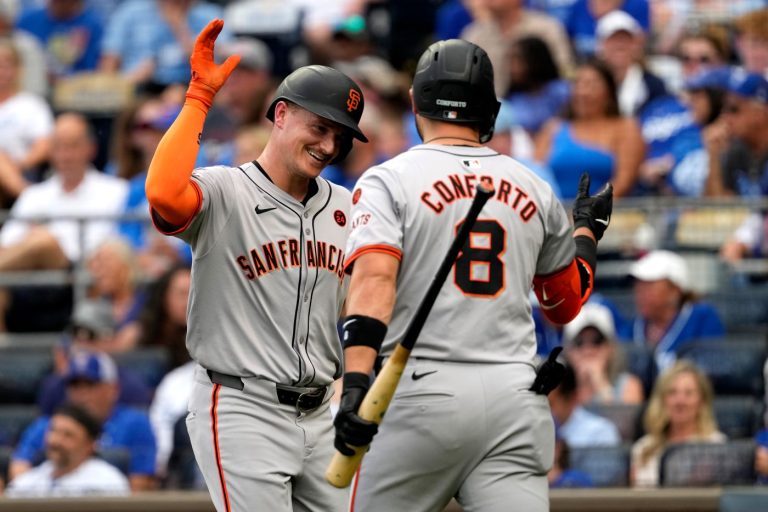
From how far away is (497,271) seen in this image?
483cm

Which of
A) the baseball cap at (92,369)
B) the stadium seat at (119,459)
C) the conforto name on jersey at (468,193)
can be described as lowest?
the stadium seat at (119,459)

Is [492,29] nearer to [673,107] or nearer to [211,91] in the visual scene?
[673,107]

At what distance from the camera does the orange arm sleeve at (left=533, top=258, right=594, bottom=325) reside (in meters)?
5.12

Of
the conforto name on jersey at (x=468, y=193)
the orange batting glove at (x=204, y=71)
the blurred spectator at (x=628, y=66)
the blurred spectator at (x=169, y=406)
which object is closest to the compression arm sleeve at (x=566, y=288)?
the conforto name on jersey at (x=468, y=193)

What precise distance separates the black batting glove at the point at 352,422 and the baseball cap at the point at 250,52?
22.1 ft

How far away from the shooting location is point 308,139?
5.16m

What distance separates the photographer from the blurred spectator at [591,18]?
11.7m

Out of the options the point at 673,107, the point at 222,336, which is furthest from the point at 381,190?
the point at 673,107

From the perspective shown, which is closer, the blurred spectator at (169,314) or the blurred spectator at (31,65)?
the blurred spectator at (169,314)

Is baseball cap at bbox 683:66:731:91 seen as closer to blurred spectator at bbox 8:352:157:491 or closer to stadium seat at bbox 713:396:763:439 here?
stadium seat at bbox 713:396:763:439

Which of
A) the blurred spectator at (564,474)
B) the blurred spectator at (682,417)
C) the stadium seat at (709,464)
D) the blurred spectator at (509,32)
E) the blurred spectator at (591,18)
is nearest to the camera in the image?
the stadium seat at (709,464)

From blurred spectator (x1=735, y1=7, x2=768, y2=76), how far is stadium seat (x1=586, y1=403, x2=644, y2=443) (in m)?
2.83

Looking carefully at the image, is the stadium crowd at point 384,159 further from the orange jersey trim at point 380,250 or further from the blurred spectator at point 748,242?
the orange jersey trim at point 380,250

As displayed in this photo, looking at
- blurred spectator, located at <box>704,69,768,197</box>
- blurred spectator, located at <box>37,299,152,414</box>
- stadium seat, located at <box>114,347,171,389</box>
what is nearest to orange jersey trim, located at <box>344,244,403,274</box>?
blurred spectator, located at <box>37,299,152,414</box>
